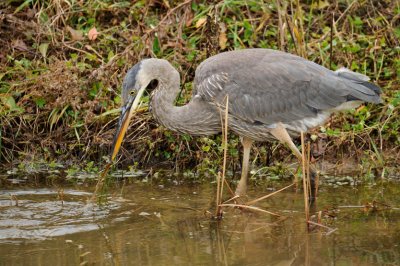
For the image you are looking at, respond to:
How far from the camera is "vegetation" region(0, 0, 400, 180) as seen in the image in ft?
27.3

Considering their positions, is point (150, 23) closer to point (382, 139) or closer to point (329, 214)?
point (382, 139)

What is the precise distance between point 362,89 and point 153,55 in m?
2.56

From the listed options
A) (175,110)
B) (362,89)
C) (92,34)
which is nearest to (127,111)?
(175,110)

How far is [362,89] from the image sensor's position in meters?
7.38

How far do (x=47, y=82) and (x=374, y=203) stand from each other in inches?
140

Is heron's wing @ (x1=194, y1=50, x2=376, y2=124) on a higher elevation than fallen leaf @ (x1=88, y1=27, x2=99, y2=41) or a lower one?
lower

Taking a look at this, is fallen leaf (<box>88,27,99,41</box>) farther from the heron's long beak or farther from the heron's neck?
the heron's long beak

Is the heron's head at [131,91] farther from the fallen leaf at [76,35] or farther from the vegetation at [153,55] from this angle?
the fallen leaf at [76,35]

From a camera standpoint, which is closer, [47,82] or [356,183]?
[356,183]

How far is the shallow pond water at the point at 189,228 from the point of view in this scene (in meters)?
5.85

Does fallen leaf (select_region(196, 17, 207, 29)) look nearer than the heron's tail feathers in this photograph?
No

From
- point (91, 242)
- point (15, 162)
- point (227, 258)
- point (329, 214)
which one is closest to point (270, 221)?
point (329, 214)

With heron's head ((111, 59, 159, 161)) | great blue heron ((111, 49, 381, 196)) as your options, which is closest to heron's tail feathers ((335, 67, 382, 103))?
great blue heron ((111, 49, 381, 196))

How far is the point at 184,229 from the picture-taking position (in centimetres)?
655
